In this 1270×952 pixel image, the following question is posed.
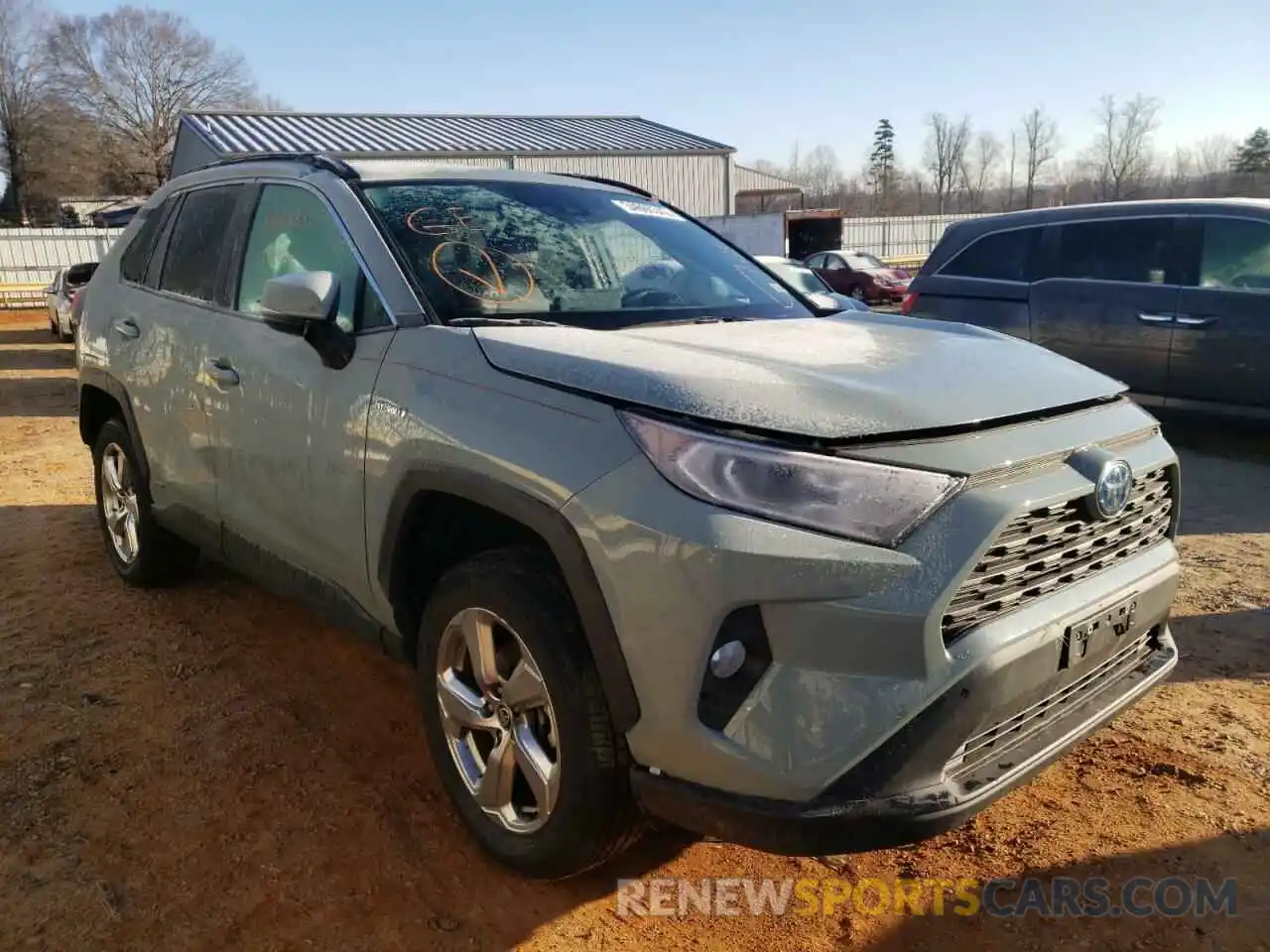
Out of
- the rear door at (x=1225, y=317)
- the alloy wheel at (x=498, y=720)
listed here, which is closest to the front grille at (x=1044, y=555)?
the alloy wheel at (x=498, y=720)

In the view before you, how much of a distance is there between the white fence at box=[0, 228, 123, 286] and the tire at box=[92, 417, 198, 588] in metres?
30.0

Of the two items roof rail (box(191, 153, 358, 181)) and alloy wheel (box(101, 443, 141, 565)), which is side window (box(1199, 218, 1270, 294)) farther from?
alloy wheel (box(101, 443, 141, 565))

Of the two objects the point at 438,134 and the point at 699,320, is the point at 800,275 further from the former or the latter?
the point at 438,134

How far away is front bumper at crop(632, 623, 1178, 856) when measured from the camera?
190cm

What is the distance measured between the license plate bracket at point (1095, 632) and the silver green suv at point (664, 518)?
0.4 inches

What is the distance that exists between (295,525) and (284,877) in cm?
111

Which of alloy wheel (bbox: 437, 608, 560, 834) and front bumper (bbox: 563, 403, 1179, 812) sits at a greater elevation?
front bumper (bbox: 563, 403, 1179, 812)

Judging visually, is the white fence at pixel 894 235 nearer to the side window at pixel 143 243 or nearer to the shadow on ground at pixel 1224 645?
the shadow on ground at pixel 1224 645

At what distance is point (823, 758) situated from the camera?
1.88 metres

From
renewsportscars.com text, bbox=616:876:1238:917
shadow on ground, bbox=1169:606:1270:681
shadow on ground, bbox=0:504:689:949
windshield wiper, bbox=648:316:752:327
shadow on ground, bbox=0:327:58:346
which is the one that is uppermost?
windshield wiper, bbox=648:316:752:327

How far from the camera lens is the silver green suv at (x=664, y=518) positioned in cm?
191

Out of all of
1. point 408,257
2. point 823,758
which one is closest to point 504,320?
point 408,257

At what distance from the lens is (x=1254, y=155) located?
72125 millimetres

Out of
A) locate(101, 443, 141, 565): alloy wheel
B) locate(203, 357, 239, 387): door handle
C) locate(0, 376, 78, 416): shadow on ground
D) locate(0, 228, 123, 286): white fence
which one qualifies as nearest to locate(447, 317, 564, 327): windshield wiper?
locate(203, 357, 239, 387): door handle
